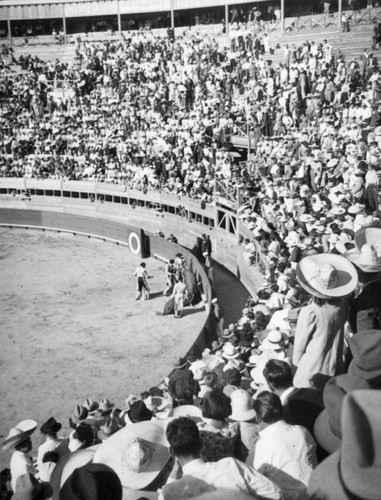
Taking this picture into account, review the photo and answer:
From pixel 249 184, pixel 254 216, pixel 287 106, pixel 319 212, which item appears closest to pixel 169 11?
pixel 287 106

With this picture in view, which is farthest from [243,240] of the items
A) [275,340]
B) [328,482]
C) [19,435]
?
[328,482]

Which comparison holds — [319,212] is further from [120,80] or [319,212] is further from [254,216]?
[120,80]

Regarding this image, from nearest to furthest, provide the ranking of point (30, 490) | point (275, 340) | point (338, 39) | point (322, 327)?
point (30, 490), point (322, 327), point (275, 340), point (338, 39)

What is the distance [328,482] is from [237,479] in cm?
39

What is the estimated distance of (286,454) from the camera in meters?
3.44

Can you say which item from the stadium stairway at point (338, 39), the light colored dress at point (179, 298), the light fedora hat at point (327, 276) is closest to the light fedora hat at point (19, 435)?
the light fedora hat at point (327, 276)

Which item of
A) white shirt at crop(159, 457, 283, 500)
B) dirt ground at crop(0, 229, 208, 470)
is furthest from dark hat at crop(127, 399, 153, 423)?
dirt ground at crop(0, 229, 208, 470)

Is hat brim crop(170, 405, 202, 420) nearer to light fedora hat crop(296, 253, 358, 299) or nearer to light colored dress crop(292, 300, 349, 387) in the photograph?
light colored dress crop(292, 300, 349, 387)

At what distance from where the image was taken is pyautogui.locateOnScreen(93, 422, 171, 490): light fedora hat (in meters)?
3.68

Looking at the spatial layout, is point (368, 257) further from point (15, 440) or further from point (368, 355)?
point (15, 440)

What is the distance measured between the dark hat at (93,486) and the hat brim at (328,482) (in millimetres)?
1012

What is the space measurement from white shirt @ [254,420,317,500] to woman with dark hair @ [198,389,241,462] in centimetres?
24

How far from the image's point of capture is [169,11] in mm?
37562

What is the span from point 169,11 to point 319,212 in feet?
97.8
